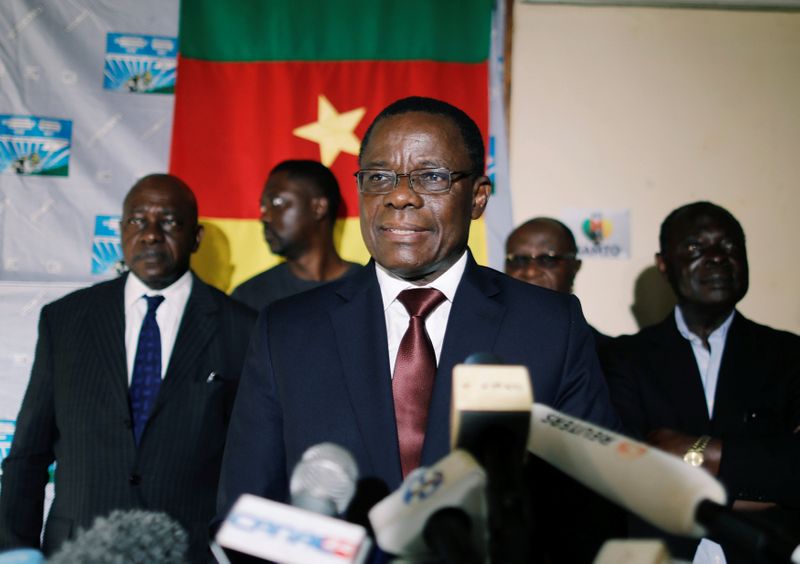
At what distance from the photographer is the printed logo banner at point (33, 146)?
332cm

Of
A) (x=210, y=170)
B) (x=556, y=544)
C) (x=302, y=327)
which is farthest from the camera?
(x=210, y=170)

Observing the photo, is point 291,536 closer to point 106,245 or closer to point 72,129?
point 106,245

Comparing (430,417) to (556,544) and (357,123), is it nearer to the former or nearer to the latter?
(556,544)

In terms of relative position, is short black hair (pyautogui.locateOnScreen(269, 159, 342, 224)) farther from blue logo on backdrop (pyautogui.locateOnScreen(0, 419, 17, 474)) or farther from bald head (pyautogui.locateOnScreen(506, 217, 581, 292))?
blue logo on backdrop (pyautogui.locateOnScreen(0, 419, 17, 474))

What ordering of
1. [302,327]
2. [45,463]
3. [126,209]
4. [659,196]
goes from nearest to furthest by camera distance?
[302,327]
[45,463]
[126,209]
[659,196]

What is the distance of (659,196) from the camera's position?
359 cm

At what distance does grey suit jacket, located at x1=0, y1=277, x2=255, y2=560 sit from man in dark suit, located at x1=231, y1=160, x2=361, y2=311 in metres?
0.85

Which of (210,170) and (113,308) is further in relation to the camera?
(210,170)

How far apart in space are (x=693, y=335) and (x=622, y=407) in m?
0.47

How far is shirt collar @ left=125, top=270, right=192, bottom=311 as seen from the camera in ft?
8.07

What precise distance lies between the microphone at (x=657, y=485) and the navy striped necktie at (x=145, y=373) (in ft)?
5.60

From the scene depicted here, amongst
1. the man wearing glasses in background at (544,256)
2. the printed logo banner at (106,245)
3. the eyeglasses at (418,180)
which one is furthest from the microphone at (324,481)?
the printed logo banner at (106,245)

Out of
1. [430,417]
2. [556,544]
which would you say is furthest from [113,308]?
[556,544]

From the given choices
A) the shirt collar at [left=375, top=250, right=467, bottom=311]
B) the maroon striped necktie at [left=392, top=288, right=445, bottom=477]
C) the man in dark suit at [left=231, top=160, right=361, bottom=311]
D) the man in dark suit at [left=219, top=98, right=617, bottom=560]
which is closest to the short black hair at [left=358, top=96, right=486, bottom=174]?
the man in dark suit at [left=219, top=98, right=617, bottom=560]
